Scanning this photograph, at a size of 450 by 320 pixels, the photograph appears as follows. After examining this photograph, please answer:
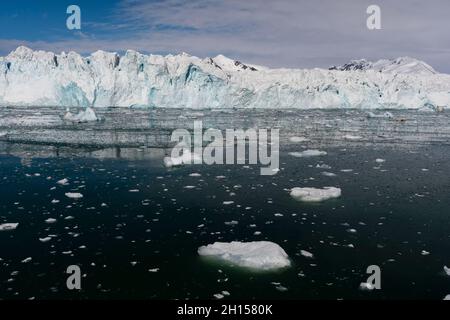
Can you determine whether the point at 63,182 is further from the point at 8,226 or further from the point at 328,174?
the point at 328,174

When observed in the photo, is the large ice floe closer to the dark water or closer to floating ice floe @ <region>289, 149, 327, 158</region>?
the dark water

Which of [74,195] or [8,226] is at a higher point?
[74,195]

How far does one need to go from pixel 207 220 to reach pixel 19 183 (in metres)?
6.36

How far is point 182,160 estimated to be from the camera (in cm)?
1554

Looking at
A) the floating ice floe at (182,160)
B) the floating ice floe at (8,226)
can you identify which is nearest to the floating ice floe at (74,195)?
the floating ice floe at (8,226)

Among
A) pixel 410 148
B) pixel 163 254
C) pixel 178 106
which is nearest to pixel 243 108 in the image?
pixel 178 106

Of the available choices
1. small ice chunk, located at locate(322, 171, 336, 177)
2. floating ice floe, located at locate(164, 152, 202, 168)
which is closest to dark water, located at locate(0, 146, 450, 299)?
small ice chunk, located at locate(322, 171, 336, 177)

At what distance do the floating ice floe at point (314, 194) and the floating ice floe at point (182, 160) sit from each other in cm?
543

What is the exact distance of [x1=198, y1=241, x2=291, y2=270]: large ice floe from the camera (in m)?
6.64

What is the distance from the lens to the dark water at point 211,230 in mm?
6070

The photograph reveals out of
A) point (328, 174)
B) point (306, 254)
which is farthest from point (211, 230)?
point (328, 174)

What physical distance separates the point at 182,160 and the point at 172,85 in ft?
157

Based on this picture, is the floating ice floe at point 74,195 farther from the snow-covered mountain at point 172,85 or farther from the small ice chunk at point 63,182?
the snow-covered mountain at point 172,85

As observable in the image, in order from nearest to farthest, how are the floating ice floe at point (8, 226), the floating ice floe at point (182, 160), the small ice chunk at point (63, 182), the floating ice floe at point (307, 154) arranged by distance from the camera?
1. the floating ice floe at point (8, 226)
2. the small ice chunk at point (63, 182)
3. the floating ice floe at point (182, 160)
4. the floating ice floe at point (307, 154)
